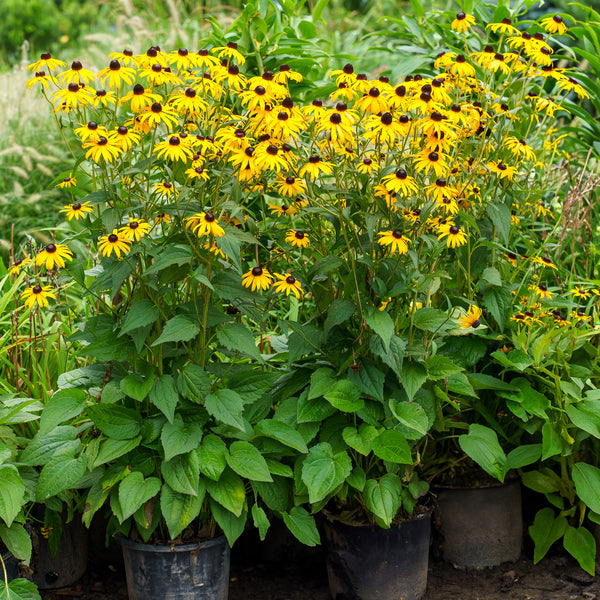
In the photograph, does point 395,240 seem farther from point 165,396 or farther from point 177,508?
point 177,508

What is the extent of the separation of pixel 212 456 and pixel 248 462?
0.36 feet

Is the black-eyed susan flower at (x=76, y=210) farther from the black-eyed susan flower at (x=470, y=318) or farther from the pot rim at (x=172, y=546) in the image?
the black-eyed susan flower at (x=470, y=318)

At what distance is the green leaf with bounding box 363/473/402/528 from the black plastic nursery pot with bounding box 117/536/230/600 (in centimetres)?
50

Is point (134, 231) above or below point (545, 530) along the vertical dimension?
above

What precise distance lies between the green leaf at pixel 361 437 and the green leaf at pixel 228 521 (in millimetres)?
405

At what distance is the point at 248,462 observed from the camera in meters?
2.27

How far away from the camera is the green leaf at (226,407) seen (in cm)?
220

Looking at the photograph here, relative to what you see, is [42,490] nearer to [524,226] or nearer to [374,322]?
[374,322]

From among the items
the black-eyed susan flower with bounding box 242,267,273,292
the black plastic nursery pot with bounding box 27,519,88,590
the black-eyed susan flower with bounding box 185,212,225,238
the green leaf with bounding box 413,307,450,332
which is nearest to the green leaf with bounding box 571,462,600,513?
the green leaf with bounding box 413,307,450,332

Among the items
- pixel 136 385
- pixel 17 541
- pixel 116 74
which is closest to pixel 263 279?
pixel 136 385

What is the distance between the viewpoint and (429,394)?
97.4 inches

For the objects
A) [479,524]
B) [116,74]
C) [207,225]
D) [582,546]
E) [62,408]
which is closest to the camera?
[207,225]

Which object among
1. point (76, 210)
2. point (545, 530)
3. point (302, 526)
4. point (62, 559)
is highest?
point (76, 210)

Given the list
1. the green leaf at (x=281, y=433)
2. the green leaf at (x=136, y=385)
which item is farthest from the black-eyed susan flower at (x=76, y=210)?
the green leaf at (x=281, y=433)
